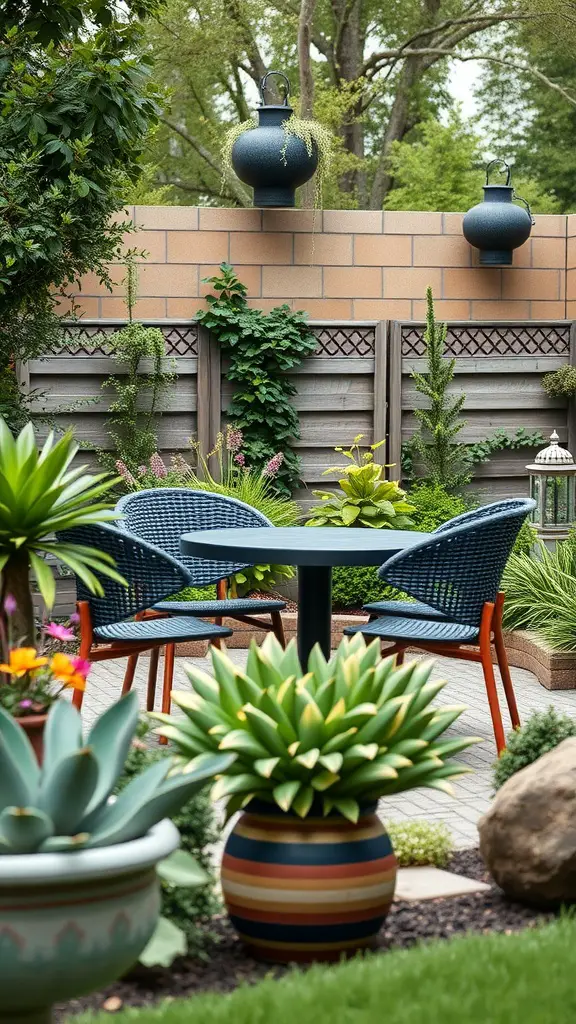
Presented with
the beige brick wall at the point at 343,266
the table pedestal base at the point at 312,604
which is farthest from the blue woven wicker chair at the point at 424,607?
the beige brick wall at the point at 343,266

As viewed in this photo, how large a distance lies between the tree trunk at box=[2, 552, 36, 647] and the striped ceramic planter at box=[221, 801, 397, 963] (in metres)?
1.27

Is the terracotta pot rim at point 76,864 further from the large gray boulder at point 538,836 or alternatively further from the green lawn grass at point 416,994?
the large gray boulder at point 538,836

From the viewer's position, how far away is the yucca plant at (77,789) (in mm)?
2562

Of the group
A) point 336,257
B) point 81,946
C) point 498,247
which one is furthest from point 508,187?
point 81,946

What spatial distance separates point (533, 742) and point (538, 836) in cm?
54

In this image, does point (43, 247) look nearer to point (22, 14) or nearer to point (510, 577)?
point (22, 14)

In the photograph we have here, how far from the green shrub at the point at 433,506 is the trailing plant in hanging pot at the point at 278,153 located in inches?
87.0

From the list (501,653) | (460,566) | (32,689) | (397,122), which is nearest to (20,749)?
(32,689)

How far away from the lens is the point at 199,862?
10.8 ft

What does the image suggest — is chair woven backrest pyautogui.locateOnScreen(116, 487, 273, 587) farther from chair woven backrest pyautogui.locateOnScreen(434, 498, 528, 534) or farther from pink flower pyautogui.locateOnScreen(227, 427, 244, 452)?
pink flower pyautogui.locateOnScreen(227, 427, 244, 452)

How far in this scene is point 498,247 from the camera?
31.8 feet

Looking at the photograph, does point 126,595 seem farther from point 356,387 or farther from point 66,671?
point 356,387

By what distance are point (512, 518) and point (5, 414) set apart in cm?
373

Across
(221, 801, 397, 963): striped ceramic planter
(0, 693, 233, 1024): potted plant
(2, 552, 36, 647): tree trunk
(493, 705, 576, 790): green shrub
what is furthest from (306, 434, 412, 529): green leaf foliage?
(0, 693, 233, 1024): potted plant
